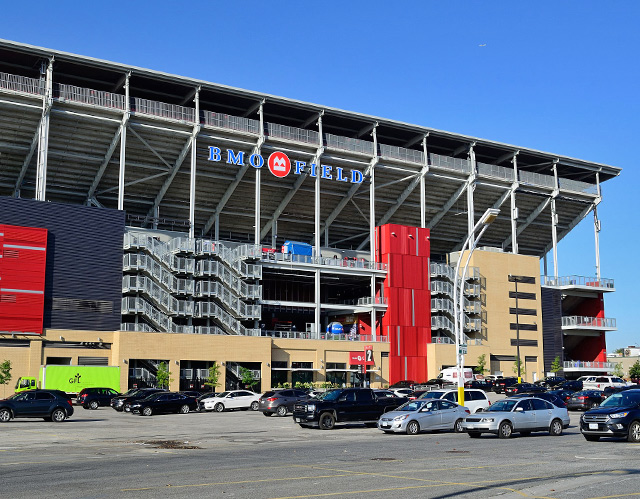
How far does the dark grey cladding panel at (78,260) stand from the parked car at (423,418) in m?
37.6

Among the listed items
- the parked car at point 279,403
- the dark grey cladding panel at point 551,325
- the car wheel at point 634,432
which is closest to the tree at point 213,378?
the parked car at point 279,403

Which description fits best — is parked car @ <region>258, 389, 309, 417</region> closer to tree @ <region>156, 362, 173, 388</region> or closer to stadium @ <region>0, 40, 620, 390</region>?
stadium @ <region>0, 40, 620, 390</region>

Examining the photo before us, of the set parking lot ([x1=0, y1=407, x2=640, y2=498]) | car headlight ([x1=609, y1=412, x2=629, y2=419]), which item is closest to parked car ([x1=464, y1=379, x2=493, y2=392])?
parking lot ([x1=0, y1=407, x2=640, y2=498])

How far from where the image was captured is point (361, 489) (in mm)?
14883

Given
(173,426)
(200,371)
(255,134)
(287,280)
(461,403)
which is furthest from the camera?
(287,280)

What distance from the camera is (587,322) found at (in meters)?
93.8

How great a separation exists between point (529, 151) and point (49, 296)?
190ft

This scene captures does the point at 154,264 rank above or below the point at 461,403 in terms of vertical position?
above

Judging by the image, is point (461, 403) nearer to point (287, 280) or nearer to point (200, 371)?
point (200, 371)

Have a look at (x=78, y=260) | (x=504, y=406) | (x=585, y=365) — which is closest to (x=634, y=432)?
(x=504, y=406)

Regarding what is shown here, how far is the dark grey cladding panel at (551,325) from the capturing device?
91812 millimetres

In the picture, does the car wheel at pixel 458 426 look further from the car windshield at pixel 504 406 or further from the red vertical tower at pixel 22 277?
the red vertical tower at pixel 22 277

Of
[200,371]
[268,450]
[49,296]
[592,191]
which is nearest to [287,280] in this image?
[200,371]

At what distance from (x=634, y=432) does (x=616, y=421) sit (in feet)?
2.54
